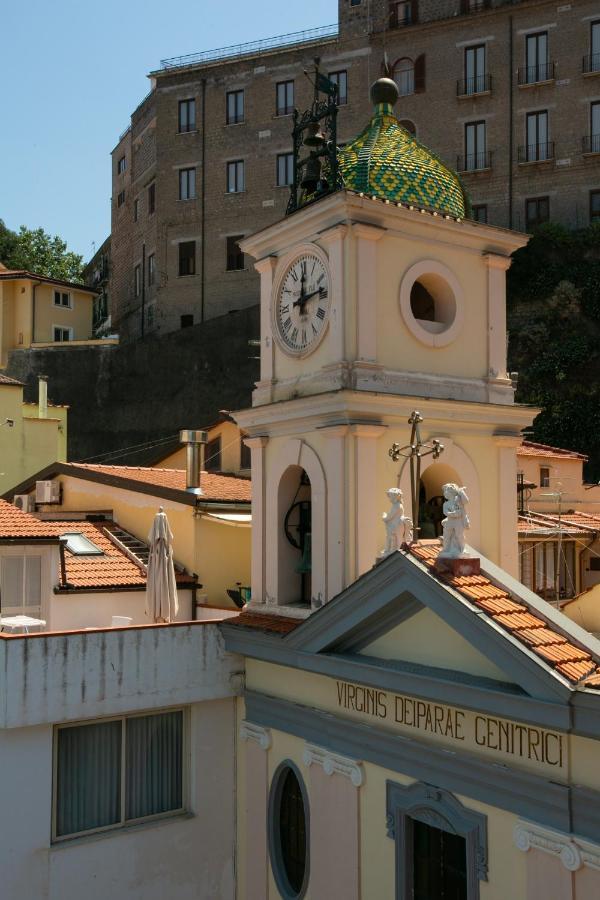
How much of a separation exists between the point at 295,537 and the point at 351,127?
1731 inches

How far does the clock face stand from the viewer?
1290 centimetres

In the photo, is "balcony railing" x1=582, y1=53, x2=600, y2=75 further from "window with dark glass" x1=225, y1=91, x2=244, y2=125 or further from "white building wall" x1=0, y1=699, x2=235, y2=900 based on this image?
"white building wall" x1=0, y1=699, x2=235, y2=900

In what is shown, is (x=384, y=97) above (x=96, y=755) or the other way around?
above

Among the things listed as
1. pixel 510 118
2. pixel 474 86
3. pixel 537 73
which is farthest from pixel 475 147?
pixel 537 73

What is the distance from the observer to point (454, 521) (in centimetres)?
1016

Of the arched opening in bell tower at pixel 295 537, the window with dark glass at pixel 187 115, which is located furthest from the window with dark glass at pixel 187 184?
the arched opening in bell tower at pixel 295 537

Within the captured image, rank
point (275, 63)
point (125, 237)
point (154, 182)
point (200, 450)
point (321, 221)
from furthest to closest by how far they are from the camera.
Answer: point (125, 237) < point (154, 182) < point (275, 63) < point (200, 450) < point (321, 221)

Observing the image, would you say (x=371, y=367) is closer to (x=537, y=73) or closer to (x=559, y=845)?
(x=559, y=845)

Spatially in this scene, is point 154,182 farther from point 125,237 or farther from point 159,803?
point 159,803

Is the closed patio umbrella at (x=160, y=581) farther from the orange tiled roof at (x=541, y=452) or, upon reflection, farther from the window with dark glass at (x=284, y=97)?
the window with dark glass at (x=284, y=97)

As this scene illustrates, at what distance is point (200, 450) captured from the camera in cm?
1864

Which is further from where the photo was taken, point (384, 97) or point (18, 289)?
point (18, 289)

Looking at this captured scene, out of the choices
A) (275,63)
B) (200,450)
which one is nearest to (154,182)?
(275,63)

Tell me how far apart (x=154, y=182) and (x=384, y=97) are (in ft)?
157
